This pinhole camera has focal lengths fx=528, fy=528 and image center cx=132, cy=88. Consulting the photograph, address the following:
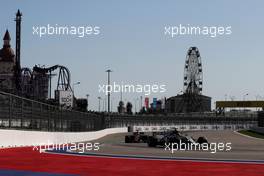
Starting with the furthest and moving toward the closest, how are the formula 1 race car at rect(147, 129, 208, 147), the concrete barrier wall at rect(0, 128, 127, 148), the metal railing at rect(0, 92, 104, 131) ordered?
the formula 1 race car at rect(147, 129, 208, 147), the metal railing at rect(0, 92, 104, 131), the concrete barrier wall at rect(0, 128, 127, 148)

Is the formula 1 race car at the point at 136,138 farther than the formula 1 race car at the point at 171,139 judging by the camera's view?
Yes

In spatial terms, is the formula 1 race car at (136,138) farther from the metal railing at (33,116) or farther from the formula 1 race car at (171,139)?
the formula 1 race car at (171,139)

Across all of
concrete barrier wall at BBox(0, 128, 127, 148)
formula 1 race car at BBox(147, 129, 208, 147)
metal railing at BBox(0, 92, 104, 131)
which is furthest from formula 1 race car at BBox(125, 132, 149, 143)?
formula 1 race car at BBox(147, 129, 208, 147)

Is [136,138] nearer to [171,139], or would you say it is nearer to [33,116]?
[171,139]

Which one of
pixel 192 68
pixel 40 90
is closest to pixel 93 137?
pixel 40 90

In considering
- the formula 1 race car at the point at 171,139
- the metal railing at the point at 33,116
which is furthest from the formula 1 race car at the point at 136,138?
the formula 1 race car at the point at 171,139

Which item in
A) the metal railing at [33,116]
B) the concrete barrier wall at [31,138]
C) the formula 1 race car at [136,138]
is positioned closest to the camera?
the concrete barrier wall at [31,138]

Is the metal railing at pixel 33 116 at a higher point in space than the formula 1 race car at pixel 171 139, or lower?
higher

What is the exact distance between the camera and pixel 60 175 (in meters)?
12.1

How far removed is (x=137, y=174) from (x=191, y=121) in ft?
410

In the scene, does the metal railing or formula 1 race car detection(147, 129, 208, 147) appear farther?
formula 1 race car detection(147, 129, 208, 147)

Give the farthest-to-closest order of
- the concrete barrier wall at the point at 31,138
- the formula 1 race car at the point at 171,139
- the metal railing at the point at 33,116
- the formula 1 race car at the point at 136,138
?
the formula 1 race car at the point at 136,138 → the formula 1 race car at the point at 171,139 → the metal railing at the point at 33,116 → the concrete barrier wall at the point at 31,138

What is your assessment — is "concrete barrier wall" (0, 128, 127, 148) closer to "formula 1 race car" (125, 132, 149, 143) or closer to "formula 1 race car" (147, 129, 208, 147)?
"formula 1 race car" (125, 132, 149, 143)

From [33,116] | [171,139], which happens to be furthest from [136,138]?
[33,116]
